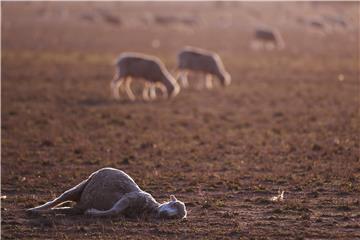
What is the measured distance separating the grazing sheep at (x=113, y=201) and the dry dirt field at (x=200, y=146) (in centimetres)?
17

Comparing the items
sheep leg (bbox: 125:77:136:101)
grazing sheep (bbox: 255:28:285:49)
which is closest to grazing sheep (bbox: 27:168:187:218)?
sheep leg (bbox: 125:77:136:101)

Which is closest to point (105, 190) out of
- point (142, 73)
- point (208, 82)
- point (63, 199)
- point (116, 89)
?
point (63, 199)

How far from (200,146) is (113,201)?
6246mm

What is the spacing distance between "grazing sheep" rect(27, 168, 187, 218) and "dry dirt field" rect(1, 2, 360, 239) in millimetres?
175

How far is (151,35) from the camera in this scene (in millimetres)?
58594

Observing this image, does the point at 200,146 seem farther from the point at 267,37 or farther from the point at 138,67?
the point at 267,37

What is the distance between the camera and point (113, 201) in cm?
955

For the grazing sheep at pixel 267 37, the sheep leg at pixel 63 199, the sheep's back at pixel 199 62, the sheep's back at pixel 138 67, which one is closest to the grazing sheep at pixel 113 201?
the sheep leg at pixel 63 199

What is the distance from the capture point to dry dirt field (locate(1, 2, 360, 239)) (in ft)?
30.7

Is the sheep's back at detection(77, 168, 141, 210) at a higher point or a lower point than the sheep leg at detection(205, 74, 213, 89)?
lower

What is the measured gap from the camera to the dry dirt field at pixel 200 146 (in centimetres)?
935

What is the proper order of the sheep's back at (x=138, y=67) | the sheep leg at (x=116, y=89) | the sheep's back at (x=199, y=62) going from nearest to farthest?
the sheep's back at (x=138, y=67) → the sheep leg at (x=116, y=89) → the sheep's back at (x=199, y=62)

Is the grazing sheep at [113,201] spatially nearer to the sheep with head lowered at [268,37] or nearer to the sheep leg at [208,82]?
the sheep leg at [208,82]

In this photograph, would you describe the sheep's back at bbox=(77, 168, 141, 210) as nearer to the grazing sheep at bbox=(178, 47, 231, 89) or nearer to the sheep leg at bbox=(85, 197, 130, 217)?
the sheep leg at bbox=(85, 197, 130, 217)
